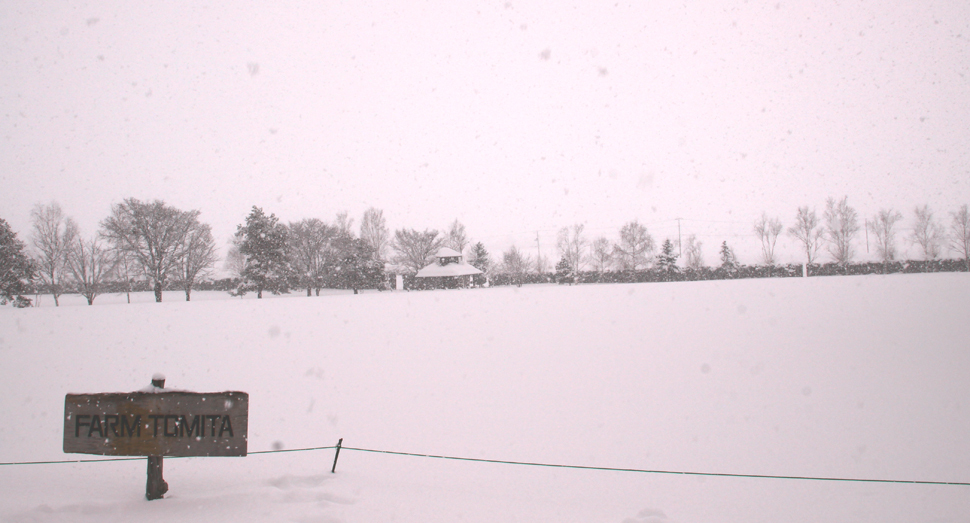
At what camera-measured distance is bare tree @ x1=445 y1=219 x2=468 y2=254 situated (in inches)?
2496

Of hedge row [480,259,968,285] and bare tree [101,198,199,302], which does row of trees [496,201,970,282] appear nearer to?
hedge row [480,259,968,285]

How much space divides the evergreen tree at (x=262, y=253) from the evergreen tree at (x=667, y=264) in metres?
38.3

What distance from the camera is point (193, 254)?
40.5 m

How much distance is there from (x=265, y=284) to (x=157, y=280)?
8.33 metres

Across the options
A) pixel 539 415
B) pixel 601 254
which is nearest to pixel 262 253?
pixel 539 415

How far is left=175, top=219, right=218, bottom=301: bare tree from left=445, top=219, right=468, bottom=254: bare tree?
98.9ft

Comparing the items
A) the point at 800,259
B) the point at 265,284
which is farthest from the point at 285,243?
the point at 800,259

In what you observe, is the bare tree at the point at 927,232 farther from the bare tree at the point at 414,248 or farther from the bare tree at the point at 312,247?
the bare tree at the point at 312,247

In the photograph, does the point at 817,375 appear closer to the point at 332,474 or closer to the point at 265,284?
the point at 332,474

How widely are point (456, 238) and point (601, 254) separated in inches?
865

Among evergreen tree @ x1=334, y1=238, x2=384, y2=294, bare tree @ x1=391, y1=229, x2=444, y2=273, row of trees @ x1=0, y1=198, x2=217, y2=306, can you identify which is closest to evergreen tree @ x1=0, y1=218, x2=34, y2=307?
row of trees @ x1=0, y1=198, x2=217, y2=306

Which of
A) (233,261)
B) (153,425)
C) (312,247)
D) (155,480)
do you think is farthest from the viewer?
(233,261)

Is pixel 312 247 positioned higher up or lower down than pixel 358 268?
higher up

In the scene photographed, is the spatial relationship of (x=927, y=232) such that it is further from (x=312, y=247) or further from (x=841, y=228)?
(x=312, y=247)
